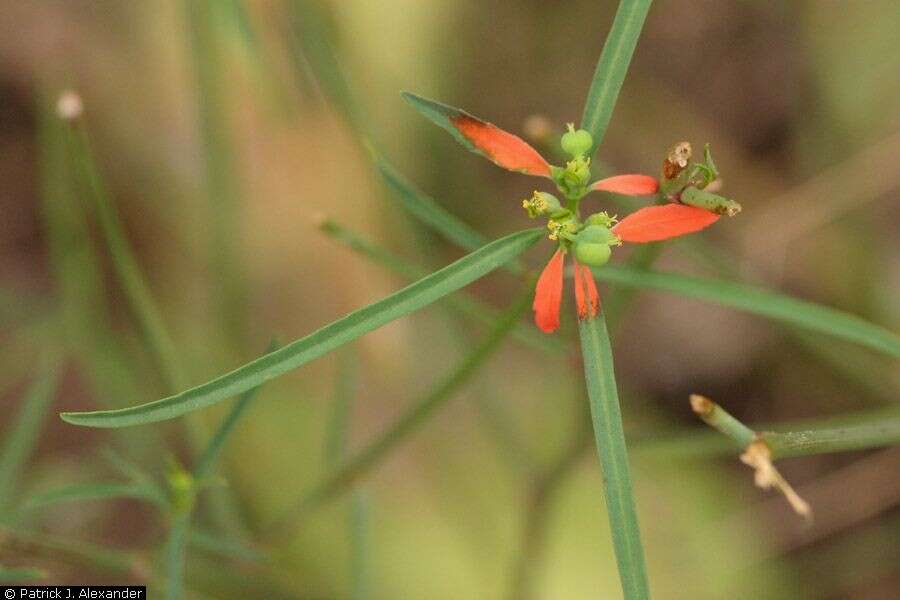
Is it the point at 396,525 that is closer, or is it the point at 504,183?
the point at 396,525

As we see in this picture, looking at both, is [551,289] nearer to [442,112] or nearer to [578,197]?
[578,197]

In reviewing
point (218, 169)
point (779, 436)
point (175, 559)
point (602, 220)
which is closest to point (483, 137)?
point (602, 220)

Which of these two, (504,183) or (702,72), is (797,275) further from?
(504,183)

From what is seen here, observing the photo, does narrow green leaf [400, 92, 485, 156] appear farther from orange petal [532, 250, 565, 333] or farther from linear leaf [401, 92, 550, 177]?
orange petal [532, 250, 565, 333]

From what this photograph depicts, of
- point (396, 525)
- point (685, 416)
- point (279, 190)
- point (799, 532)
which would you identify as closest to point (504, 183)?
point (279, 190)

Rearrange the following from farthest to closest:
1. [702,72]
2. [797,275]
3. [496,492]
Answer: [702,72] → [797,275] → [496,492]

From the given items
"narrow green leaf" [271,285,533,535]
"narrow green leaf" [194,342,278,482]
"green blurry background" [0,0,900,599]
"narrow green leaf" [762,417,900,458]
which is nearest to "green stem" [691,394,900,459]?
"narrow green leaf" [762,417,900,458]
